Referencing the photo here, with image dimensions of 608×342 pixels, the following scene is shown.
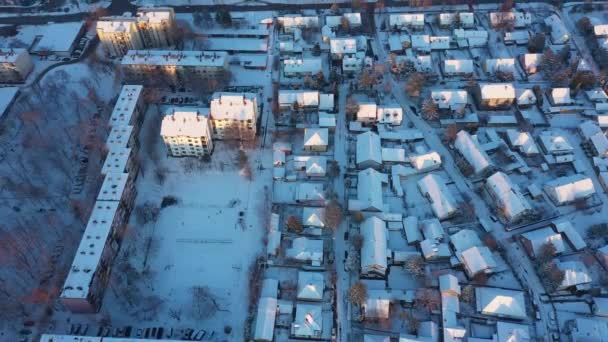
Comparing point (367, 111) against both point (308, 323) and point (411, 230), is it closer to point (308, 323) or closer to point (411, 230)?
point (411, 230)

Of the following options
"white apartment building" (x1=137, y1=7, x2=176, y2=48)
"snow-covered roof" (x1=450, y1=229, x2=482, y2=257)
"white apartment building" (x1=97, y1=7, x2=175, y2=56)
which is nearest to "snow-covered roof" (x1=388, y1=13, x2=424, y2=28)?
"white apartment building" (x1=137, y1=7, x2=176, y2=48)

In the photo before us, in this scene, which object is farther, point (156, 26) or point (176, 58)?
point (156, 26)

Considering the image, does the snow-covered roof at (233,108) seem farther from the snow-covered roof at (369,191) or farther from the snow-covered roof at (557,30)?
the snow-covered roof at (557,30)

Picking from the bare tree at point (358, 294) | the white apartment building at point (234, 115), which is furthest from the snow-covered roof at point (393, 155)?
the bare tree at point (358, 294)

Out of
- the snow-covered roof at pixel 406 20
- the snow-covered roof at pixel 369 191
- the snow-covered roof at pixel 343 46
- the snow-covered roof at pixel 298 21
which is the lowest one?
the snow-covered roof at pixel 369 191

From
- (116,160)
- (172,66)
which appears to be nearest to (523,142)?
(172,66)
